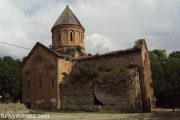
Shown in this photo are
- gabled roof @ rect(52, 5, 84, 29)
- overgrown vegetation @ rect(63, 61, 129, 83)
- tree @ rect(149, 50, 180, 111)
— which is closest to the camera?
tree @ rect(149, 50, 180, 111)

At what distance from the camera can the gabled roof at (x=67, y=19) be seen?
2286cm

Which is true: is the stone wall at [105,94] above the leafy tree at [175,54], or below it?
below

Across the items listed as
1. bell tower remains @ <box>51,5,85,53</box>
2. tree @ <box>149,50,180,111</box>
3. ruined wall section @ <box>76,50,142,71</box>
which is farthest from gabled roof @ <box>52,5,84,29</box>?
tree @ <box>149,50,180,111</box>

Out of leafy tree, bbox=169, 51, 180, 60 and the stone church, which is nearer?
the stone church

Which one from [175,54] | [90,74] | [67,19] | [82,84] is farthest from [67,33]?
[175,54]

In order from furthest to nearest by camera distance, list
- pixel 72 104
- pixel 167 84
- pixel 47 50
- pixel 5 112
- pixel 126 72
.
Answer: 1. pixel 47 50
2. pixel 72 104
3. pixel 126 72
4. pixel 167 84
5. pixel 5 112

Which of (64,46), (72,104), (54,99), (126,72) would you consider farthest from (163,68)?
(64,46)

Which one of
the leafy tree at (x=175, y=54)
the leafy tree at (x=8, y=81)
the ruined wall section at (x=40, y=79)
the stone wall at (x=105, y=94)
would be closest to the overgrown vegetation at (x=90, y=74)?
the stone wall at (x=105, y=94)

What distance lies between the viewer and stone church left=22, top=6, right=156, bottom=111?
44.6ft

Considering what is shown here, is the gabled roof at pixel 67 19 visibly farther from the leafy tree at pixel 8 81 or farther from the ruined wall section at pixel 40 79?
the leafy tree at pixel 8 81

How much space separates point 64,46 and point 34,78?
19.5 feet

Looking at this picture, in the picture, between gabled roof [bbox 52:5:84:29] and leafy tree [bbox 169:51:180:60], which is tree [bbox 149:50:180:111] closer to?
gabled roof [bbox 52:5:84:29]

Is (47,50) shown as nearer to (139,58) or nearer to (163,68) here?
(139,58)

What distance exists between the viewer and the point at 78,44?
22.6m
